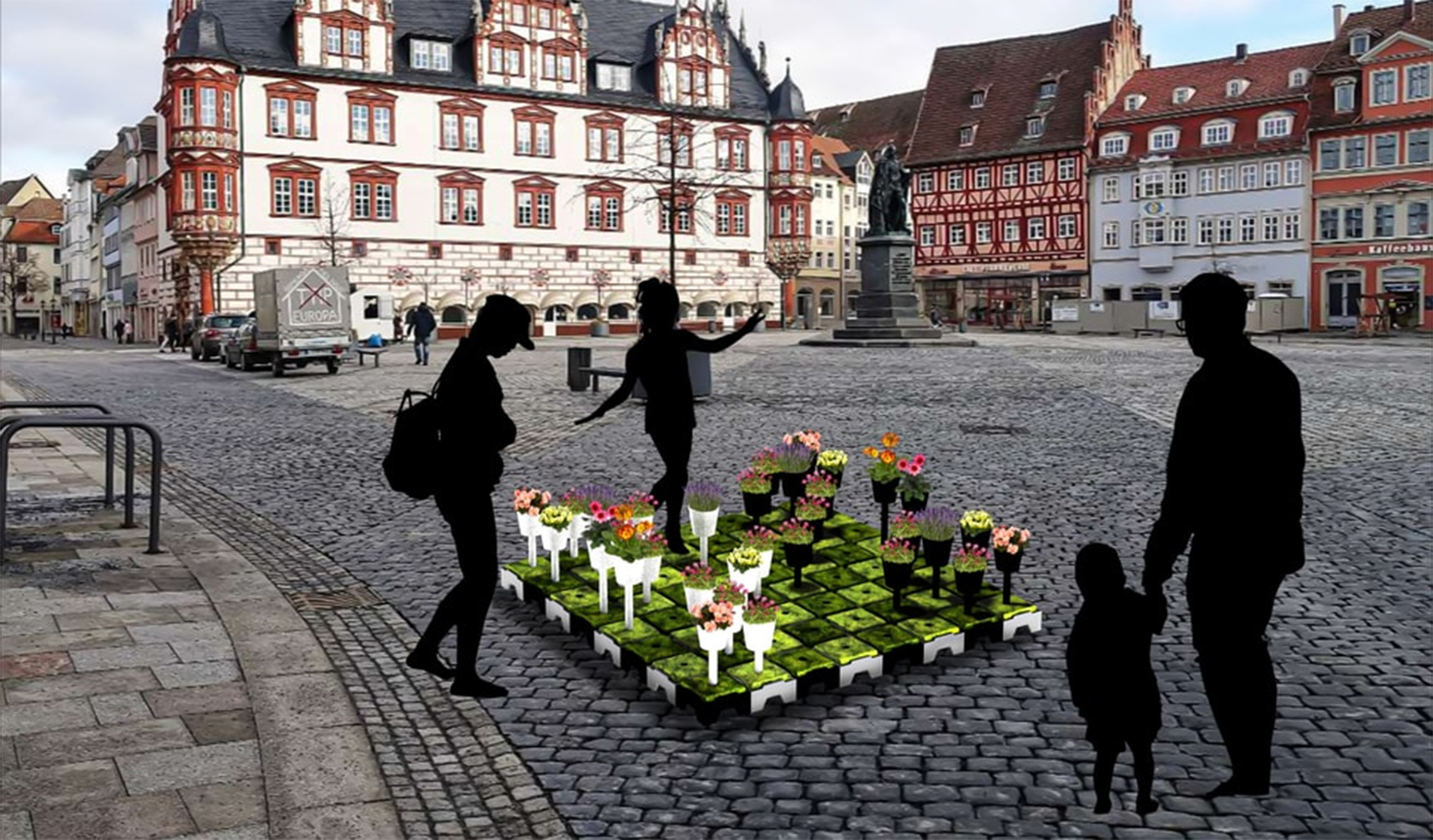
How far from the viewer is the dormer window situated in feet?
188

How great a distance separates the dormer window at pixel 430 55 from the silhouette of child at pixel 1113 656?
57436 mm

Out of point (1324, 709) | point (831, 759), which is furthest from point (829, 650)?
point (1324, 709)

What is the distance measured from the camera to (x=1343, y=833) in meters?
4.36

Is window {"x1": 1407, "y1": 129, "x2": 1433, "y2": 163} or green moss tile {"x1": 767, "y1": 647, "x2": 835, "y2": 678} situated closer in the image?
green moss tile {"x1": 767, "y1": 647, "x2": 835, "y2": 678}

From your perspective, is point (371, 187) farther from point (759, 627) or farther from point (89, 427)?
point (759, 627)

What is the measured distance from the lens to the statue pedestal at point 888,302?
39.1 metres

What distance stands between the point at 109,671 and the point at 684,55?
201 ft

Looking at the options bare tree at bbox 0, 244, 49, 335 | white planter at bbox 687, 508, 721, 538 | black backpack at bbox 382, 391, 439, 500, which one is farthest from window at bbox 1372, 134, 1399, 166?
bare tree at bbox 0, 244, 49, 335

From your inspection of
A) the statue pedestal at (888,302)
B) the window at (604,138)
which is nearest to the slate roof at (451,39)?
the window at (604,138)

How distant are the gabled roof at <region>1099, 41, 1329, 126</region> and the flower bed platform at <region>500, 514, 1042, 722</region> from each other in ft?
196

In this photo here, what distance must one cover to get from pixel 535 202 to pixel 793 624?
55.9 meters

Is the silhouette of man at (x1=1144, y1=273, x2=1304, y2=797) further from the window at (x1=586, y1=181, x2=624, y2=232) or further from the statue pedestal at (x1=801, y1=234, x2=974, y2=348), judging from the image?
the window at (x1=586, y1=181, x2=624, y2=232)

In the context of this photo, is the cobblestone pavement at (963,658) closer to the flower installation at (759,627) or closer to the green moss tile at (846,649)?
the green moss tile at (846,649)

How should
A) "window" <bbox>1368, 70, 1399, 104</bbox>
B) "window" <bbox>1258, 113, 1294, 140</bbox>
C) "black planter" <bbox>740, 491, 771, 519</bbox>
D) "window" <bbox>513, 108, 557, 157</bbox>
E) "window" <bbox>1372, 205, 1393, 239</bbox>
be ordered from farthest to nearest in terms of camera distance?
"window" <bbox>513, 108, 557, 157</bbox> < "window" <bbox>1258, 113, 1294, 140</bbox> < "window" <bbox>1372, 205, 1393, 239</bbox> < "window" <bbox>1368, 70, 1399, 104</bbox> < "black planter" <bbox>740, 491, 771, 519</bbox>
